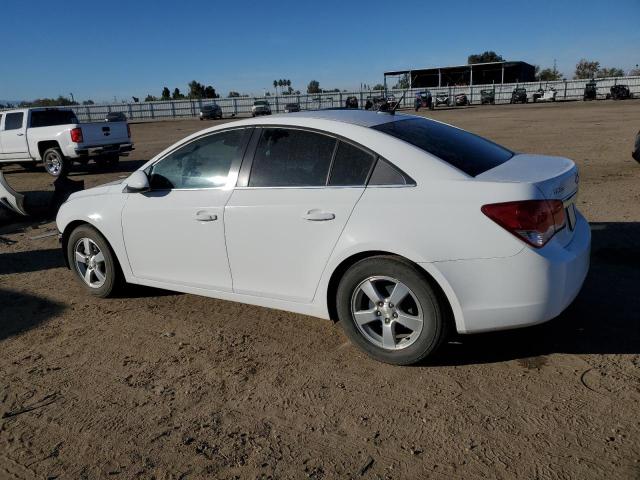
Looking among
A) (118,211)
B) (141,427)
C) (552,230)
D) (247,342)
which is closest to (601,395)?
(552,230)

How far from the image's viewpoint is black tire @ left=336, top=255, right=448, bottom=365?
10.8ft

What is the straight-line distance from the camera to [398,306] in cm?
341

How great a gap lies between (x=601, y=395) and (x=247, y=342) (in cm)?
238

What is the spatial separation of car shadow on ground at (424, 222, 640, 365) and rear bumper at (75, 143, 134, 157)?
12984mm

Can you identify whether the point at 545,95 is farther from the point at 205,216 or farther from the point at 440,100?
the point at 205,216

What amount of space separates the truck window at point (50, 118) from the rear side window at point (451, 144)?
1355cm

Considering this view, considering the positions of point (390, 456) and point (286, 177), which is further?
point (286, 177)

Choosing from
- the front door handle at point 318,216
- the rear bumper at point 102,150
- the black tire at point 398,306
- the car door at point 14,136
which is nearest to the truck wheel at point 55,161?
the rear bumper at point 102,150

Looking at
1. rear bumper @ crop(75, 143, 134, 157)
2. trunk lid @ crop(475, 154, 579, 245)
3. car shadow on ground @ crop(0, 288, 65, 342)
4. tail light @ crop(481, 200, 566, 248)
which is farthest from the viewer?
rear bumper @ crop(75, 143, 134, 157)

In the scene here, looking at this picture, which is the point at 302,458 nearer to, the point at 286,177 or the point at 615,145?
the point at 286,177

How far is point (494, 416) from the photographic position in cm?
297

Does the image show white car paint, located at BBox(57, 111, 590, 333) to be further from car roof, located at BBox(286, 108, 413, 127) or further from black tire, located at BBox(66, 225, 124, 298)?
black tire, located at BBox(66, 225, 124, 298)

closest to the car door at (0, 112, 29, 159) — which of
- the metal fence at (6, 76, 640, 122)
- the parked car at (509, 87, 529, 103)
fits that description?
the metal fence at (6, 76, 640, 122)

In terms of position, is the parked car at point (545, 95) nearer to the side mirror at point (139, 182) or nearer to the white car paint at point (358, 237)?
the white car paint at point (358, 237)
